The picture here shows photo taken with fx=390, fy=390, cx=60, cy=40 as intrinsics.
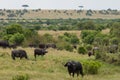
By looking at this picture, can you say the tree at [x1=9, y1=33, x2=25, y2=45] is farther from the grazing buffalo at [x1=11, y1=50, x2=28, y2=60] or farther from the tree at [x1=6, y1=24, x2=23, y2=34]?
the grazing buffalo at [x1=11, y1=50, x2=28, y2=60]

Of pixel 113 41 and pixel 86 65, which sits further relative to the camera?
pixel 113 41

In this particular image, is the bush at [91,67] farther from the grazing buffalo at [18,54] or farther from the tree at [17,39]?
the tree at [17,39]

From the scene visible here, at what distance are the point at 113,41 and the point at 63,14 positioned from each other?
429 ft

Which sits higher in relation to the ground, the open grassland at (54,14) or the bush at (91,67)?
the bush at (91,67)

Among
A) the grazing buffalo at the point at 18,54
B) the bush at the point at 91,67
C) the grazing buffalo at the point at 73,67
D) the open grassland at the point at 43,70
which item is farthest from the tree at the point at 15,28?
the grazing buffalo at the point at 73,67

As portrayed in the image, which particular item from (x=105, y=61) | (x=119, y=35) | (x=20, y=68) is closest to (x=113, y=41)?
(x=119, y=35)

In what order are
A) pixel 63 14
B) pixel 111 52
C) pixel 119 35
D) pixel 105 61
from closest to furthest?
1. pixel 105 61
2. pixel 111 52
3. pixel 119 35
4. pixel 63 14

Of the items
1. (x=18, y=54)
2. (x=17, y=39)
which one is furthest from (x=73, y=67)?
(x=17, y=39)

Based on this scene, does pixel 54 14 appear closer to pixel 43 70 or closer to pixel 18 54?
pixel 18 54

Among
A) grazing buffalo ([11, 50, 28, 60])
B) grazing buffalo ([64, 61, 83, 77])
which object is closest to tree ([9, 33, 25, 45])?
grazing buffalo ([11, 50, 28, 60])

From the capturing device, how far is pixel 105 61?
109 feet

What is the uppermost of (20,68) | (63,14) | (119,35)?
(20,68)

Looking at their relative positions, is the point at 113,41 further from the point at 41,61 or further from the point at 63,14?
the point at 63,14

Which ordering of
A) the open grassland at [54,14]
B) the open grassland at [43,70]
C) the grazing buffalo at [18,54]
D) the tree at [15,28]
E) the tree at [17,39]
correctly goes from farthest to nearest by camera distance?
the open grassland at [54,14], the tree at [15,28], the tree at [17,39], the grazing buffalo at [18,54], the open grassland at [43,70]
